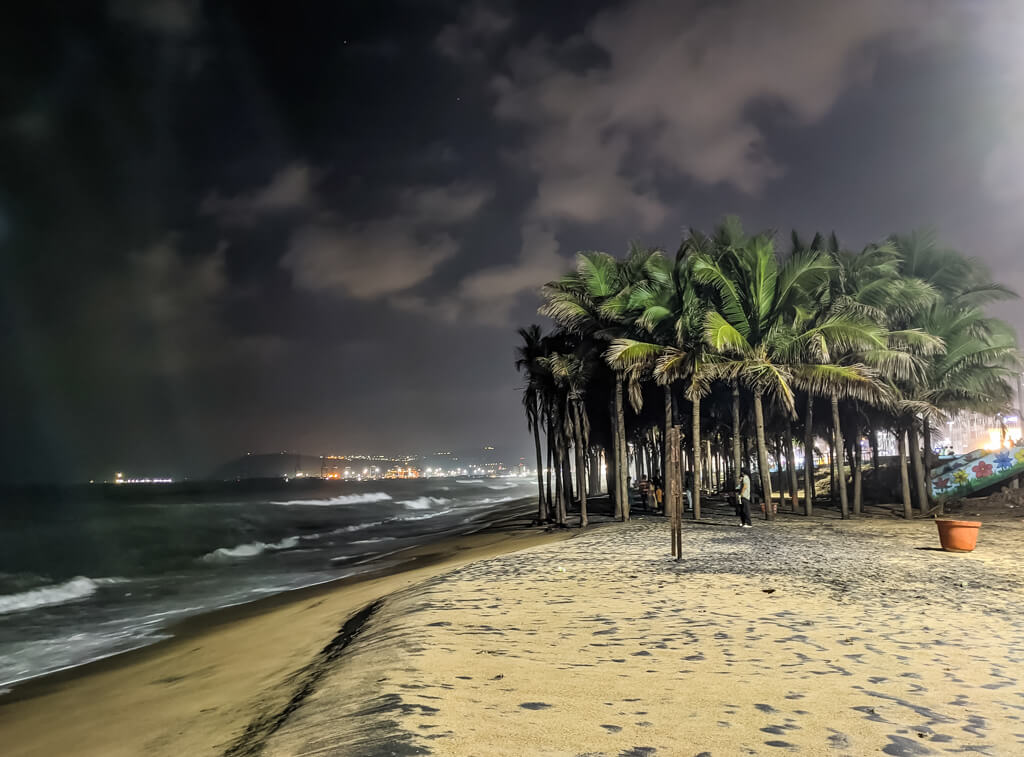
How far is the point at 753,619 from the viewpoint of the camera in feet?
26.1

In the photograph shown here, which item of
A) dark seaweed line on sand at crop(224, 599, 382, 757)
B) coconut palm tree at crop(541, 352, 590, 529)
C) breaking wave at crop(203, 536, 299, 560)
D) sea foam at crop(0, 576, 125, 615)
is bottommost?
breaking wave at crop(203, 536, 299, 560)

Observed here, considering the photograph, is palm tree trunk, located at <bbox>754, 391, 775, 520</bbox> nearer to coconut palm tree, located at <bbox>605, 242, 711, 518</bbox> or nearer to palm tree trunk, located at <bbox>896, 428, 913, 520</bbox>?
coconut palm tree, located at <bbox>605, 242, 711, 518</bbox>

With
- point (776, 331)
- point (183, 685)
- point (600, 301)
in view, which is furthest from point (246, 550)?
point (776, 331)

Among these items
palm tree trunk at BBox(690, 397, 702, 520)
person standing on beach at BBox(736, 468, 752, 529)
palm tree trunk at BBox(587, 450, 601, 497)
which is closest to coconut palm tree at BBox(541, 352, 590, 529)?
palm tree trunk at BBox(690, 397, 702, 520)

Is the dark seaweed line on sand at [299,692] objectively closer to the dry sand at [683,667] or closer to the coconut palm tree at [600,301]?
the dry sand at [683,667]

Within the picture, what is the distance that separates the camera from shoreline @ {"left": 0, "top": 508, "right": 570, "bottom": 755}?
252 inches

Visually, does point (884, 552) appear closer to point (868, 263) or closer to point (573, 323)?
point (573, 323)

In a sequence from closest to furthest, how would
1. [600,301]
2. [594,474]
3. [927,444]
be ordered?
[600,301] < [927,444] < [594,474]

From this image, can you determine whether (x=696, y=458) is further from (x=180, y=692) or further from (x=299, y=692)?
(x=299, y=692)

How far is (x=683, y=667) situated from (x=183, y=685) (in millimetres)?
6497

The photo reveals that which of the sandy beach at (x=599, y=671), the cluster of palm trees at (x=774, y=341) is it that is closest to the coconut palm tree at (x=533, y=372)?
the cluster of palm trees at (x=774, y=341)

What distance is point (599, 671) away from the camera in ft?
19.0

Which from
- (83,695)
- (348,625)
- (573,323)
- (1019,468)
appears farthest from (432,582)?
(1019,468)

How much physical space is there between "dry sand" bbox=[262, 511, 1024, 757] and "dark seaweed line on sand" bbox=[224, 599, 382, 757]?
9 cm
